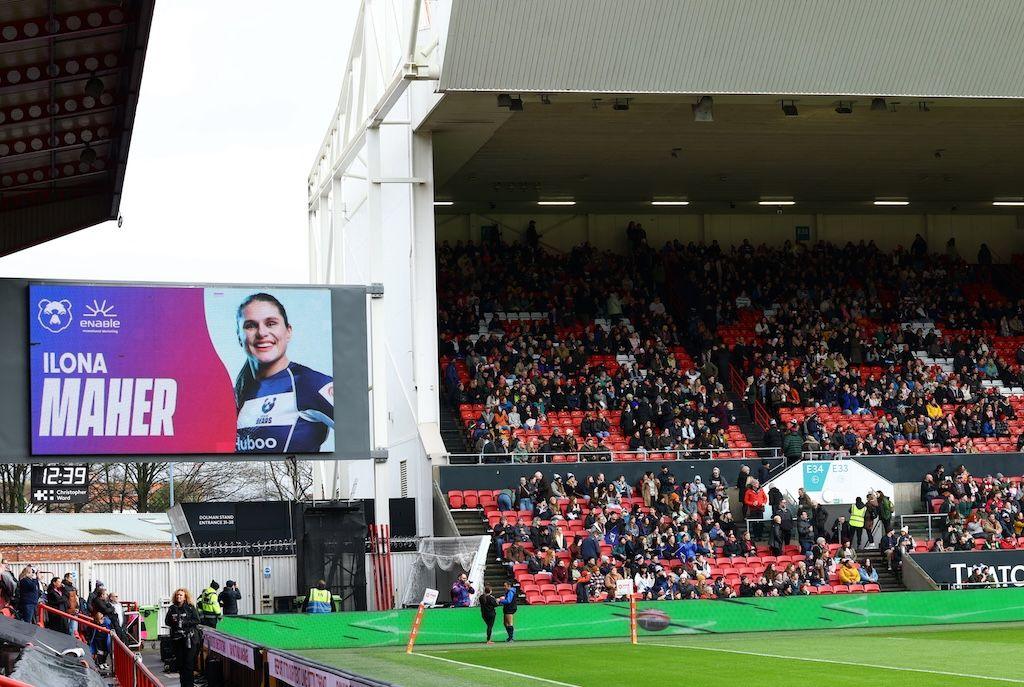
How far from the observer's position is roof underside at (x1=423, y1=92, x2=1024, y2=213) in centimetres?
3956

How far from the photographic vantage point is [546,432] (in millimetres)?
42125

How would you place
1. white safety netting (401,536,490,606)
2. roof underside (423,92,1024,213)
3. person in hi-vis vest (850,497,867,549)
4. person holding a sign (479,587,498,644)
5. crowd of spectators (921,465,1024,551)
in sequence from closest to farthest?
person holding a sign (479,587,498,644) < white safety netting (401,536,490,606) < crowd of spectators (921,465,1024,551) < person in hi-vis vest (850,497,867,549) < roof underside (423,92,1024,213)

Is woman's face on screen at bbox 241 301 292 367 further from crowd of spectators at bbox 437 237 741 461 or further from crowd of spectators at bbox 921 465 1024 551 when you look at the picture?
crowd of spectators at bbox 921 465 1024 551

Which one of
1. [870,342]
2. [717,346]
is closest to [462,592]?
[717,346]

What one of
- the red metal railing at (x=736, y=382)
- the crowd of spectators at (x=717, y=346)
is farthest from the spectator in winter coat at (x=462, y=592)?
the red metal railing at (x=736, y=382)

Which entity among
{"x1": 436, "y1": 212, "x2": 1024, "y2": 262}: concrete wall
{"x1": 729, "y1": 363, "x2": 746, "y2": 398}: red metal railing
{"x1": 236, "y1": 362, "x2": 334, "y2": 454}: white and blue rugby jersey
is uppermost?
{"x1": 436, "y1": 212, "x2": 1024, "y2": 262}: concrete wall

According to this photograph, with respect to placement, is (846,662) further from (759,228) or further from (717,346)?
(759,228)

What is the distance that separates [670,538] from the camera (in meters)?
36.3

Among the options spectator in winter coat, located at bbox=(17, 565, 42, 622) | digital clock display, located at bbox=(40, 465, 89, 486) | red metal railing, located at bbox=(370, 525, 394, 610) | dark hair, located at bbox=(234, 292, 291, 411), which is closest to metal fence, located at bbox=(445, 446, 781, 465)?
red metal railing, located at bbox=(370, 525, 394, 610)

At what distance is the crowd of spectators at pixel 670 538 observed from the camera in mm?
34906

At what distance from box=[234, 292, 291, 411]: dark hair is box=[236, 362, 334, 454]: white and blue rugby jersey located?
0.11m

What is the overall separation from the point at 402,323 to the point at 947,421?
1613cm

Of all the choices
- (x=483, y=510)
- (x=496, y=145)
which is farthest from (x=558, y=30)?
(x=483, y=510)

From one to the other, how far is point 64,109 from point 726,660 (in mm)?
12663
